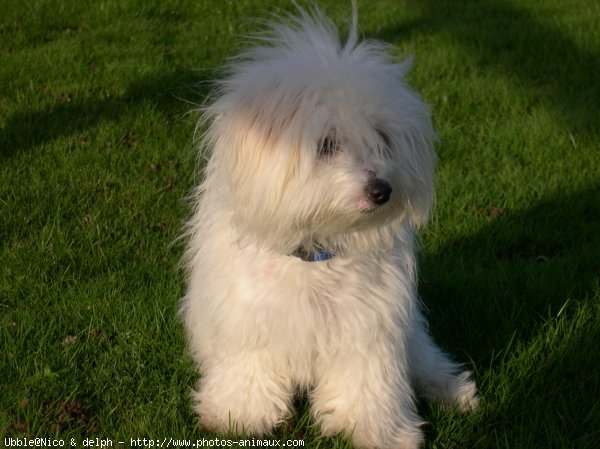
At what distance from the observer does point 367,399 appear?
3244 millimetres

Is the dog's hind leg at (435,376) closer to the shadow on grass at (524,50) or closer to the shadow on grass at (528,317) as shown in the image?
the shadow on grass at (528,317)

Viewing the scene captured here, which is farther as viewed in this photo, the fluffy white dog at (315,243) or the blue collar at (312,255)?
the blue collar at (312,255)

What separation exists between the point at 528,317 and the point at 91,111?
3501 millimetres

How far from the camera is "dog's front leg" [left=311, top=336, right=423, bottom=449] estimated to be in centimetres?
320

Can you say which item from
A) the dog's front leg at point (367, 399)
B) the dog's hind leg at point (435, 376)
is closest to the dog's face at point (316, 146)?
the dog's front leg at point (367, 399)

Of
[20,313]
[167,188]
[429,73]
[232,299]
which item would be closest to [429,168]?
[232,299]

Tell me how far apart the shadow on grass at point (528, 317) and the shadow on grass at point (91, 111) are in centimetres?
217

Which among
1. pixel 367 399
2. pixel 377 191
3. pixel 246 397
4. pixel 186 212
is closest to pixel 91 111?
pixel 186 212

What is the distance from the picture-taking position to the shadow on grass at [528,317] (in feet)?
11.2

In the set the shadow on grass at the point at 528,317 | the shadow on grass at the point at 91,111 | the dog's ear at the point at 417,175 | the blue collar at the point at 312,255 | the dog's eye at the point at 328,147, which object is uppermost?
the dog's eye at the point at 328,147

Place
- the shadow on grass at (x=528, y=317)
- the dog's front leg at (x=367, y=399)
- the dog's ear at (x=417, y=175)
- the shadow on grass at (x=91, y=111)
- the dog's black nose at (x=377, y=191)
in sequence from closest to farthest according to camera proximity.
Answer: the dog's black nose at (x=377, y=191) → the dog's ear at (x=417, y=175) → the dog's front leg at (x=367, y=399) → the shadow on grass at (x=528, y=317) → the shadow on grass at (x=91, y=111)

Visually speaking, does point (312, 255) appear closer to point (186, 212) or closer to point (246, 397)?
point (246, 397)

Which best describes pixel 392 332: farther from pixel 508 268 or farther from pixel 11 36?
pixel 11 36

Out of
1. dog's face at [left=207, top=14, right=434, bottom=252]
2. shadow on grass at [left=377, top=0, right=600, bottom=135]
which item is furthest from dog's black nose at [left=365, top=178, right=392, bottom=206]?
shadow on grass at [left=377, top=0, right=600, bottom=135]
